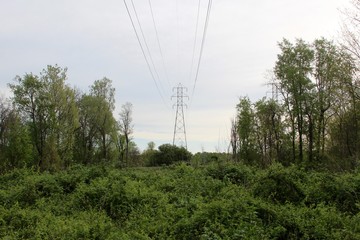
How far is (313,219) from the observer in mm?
9516

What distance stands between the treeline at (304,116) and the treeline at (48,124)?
57.8ft

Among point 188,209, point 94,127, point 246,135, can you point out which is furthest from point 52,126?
point 188,209

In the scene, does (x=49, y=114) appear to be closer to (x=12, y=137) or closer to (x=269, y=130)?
(x=12, y=137)

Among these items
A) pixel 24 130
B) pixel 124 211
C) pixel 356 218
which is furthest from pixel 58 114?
pixel 356 218

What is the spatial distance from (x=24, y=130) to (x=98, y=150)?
12421 mm

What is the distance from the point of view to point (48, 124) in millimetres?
37031

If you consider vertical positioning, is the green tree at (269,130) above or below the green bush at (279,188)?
above

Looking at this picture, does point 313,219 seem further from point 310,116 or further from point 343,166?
point 310,116

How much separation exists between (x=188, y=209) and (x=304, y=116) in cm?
2656

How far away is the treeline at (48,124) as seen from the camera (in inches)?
1414

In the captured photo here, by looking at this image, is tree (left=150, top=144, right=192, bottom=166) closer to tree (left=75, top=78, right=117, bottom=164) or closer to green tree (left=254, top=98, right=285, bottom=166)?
Answer: tree (left=75, top=78, right=117, bottom=164)

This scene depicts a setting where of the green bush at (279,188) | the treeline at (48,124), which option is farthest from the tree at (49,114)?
the green bush at (279,188)

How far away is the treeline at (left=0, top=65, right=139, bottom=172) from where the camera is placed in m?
35.9

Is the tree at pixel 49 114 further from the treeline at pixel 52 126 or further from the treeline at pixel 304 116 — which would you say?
the treeline at pixel 304 116
